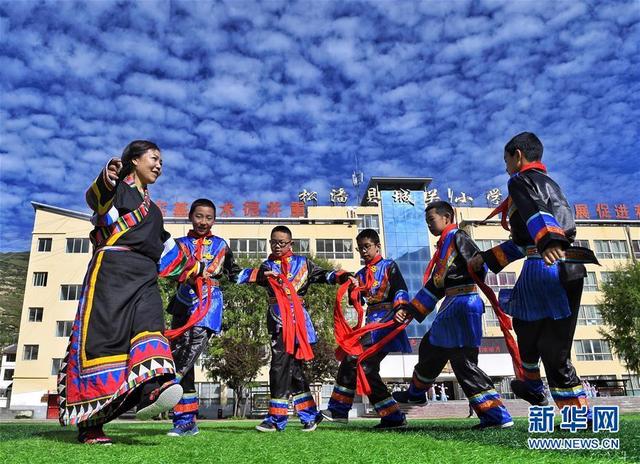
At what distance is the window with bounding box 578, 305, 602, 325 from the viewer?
138ft

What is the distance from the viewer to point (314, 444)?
11.8 feet

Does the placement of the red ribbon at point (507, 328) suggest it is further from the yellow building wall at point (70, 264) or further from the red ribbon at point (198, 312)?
the yellow building wall at point (70, 264)

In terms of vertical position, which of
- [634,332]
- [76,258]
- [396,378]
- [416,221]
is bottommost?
[396,378]

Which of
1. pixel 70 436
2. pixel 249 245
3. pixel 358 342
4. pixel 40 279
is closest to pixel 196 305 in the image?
pixel 70 436

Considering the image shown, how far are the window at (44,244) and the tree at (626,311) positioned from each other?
38349mm

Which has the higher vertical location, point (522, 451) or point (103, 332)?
point (103, 332)

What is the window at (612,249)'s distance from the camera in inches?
1757

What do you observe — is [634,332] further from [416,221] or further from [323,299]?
[416,221]

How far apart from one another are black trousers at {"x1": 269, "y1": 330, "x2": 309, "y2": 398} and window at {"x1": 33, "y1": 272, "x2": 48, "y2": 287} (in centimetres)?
3783

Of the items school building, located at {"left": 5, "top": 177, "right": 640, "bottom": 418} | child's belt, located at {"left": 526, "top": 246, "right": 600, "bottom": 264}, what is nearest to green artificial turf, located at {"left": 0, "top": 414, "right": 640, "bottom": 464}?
child's belt, located at {"left": 526, "top": 246, "right": 600, "bottom": 264}

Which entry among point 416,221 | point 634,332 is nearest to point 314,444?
point 634,332

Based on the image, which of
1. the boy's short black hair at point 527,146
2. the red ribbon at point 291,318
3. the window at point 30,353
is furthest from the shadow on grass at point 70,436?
the window at point 30,353

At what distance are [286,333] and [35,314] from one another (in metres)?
38.0

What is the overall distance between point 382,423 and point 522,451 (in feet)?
10.3
